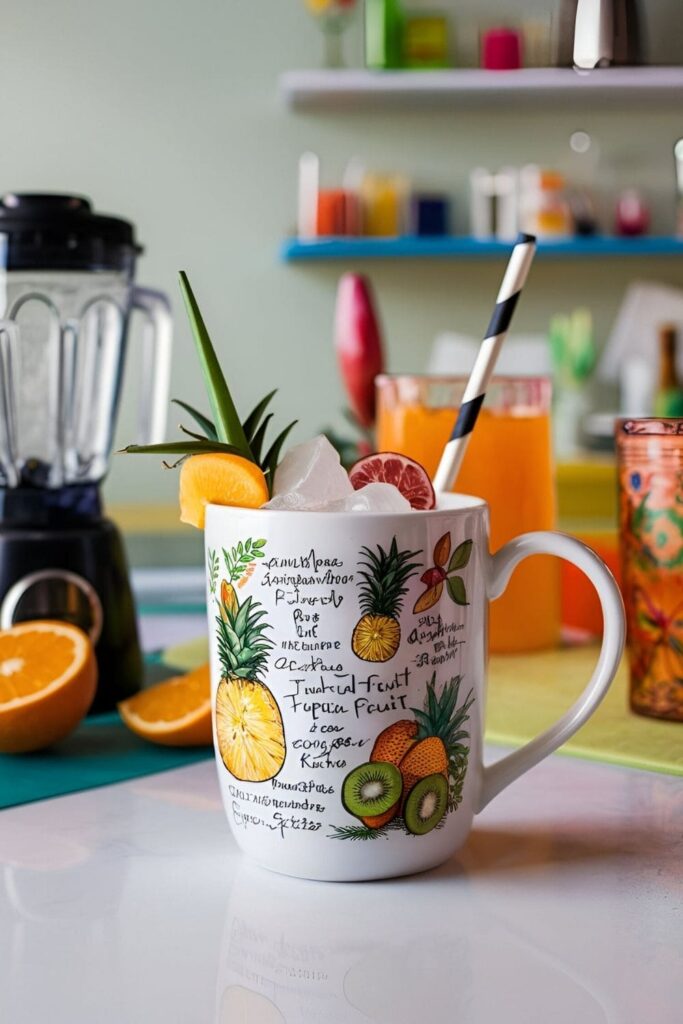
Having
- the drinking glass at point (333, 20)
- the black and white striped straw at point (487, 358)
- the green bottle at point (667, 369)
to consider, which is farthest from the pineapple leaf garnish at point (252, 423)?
the drinking glass at point (333, 20)

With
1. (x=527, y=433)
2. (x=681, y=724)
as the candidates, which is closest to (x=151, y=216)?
(x=527, y=433)

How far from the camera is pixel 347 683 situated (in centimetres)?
50

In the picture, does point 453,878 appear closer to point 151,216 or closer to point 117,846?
point 117,846

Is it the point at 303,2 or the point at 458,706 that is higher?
the point at 303,2

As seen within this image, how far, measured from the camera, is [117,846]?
1.84 feet

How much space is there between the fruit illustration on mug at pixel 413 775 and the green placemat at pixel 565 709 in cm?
19

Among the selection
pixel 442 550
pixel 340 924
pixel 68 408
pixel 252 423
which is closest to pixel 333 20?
pixel 68 408

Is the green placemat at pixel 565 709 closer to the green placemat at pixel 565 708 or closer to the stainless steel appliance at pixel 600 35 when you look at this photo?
the green placemat at pixel 565 708

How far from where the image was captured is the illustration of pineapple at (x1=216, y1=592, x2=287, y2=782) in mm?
513

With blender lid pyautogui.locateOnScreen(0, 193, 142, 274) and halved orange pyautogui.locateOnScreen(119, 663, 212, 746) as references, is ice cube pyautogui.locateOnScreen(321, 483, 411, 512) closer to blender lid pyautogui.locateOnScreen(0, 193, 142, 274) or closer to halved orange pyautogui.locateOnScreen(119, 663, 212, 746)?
halved orange pyautogui.locateOnScreen(119, 663, 212, 746)

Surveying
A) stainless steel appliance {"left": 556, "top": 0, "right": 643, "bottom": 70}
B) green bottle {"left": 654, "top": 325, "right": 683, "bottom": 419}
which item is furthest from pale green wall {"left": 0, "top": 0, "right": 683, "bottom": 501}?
stainless steel appliance {"left": 556, "top": 0, "right": 643, "bottom": 70}

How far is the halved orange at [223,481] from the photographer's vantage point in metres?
0.54

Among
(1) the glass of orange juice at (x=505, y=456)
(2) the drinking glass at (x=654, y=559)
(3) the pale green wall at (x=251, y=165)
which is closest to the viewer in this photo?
(2) the drinking glass at (x=654, y=559)

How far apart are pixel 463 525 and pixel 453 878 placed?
0.50 ft
